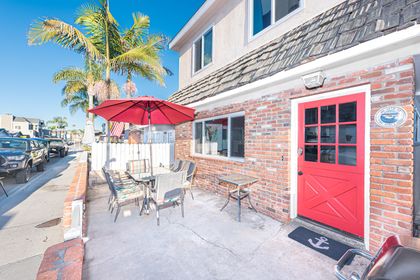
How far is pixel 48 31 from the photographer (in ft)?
22.7

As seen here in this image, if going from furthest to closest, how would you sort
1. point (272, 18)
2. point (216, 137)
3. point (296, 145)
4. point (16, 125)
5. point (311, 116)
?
point (16, 125) → point (216, 137) → point (272, 18) → point (296, 145) → point (311, 116)

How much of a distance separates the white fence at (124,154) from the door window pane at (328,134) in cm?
544

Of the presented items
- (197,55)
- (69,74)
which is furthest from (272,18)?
(69,74)

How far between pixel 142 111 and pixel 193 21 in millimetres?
4070

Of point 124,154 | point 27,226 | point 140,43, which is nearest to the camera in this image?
point 27,226

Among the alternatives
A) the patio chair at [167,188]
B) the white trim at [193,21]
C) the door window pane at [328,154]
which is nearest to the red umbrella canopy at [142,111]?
the patio chair at [167,188]

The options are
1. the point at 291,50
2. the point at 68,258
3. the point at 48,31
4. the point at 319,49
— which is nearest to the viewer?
the point at 68,258

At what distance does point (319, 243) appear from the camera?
2.84 meters

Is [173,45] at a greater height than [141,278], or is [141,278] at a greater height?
[173,45]

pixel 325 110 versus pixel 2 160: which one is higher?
pixel 325 110

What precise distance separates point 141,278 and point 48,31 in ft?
30.8

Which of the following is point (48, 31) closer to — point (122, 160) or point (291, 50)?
point (122, 160)

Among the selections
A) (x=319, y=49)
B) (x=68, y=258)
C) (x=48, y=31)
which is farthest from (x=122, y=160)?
(x=319, y=49)

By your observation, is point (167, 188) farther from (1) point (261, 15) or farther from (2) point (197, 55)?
(2) point (197, 55)
